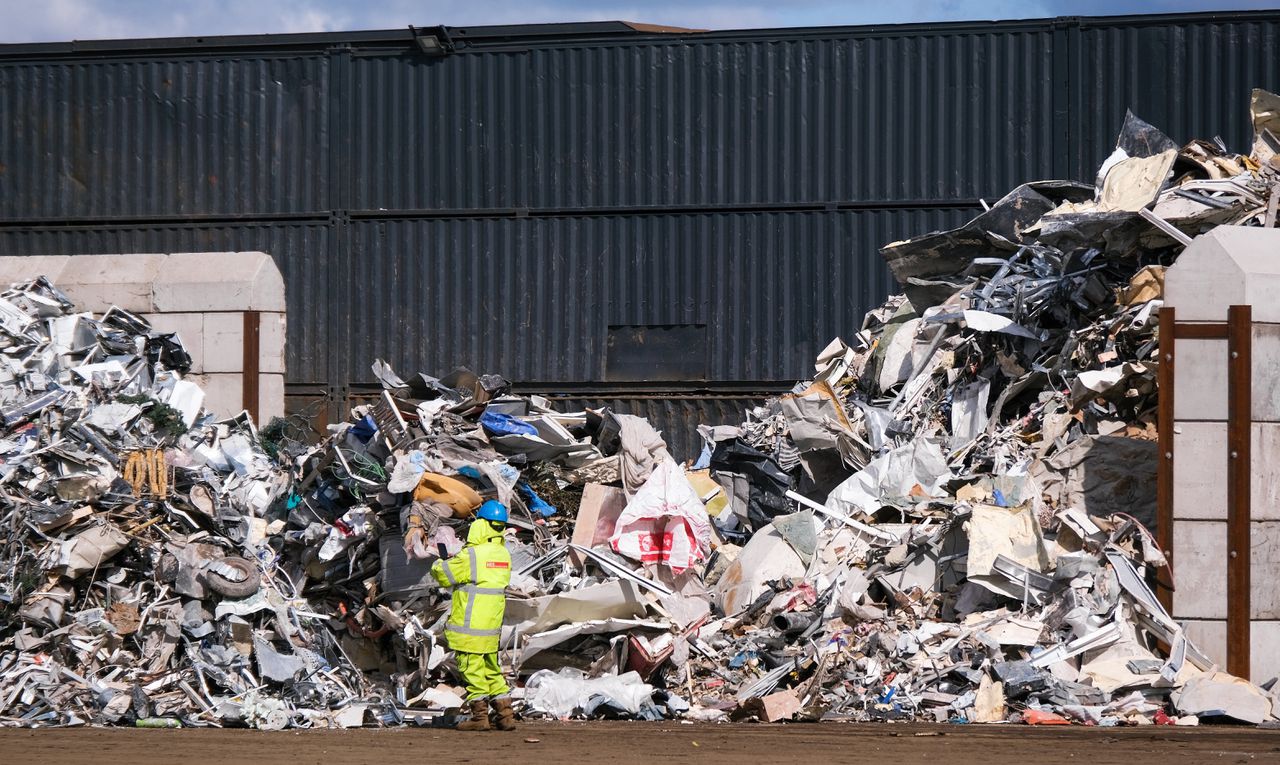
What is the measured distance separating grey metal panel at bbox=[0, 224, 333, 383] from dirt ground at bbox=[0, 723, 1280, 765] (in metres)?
7.84

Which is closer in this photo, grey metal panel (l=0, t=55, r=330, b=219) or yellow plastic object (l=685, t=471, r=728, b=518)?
yellow plastic object (l=685, t=471, r=728, b=518)

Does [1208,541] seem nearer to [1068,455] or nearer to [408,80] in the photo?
[1068,455]

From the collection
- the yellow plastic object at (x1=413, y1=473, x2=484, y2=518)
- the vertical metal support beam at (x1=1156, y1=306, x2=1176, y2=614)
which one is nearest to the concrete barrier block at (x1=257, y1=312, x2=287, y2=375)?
the yellow plastic object at (x1=413, y1=473, x2=484, y2=518)

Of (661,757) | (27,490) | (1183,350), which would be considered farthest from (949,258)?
(27,490)

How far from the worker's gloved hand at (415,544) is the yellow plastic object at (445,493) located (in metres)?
0.29

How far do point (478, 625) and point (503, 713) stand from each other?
57 centimetres

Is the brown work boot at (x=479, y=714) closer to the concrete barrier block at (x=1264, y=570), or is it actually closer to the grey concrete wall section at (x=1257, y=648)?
the grey concrete wall section at (x=1257, y=648)

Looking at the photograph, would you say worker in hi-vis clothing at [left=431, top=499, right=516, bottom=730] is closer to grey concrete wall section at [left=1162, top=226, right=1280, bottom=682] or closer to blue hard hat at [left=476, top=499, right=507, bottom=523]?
blue hard hat at [left=476, top=499, right=507, bottom=523]

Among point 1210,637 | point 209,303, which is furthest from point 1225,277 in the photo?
point 209,303

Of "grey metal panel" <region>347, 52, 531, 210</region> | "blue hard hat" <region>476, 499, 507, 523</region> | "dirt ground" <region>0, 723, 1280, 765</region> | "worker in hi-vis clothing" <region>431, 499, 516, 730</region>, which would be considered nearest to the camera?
"dirt ground" <region>0, 723, 1280, 765</region>

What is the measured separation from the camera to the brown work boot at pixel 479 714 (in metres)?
8.38

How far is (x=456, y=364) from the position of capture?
15820 mm

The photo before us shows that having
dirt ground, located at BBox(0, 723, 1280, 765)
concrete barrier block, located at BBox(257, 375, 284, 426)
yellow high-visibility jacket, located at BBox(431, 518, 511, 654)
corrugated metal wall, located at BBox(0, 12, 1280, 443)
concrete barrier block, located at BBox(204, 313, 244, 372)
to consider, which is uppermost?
corrugated metal wall, located at BBox(0, 12, 1280, 443)

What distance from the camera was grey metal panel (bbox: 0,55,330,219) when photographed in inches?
640
